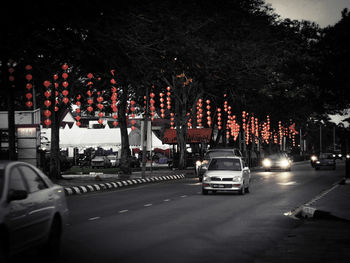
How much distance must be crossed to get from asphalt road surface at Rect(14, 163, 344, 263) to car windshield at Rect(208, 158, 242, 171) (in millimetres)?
2979

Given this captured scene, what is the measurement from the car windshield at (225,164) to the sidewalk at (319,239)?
9064 mm

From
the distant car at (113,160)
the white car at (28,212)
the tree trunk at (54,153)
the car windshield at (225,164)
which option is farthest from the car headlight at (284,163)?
the white car at (28,212)

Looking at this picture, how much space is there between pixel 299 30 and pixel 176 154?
65.4 ft

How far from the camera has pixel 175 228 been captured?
15.9 meters

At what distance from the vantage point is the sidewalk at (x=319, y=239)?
11.1 meters

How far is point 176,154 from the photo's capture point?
6569 cm

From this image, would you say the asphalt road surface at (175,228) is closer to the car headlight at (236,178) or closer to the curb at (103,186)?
the car headlight at (236,178)

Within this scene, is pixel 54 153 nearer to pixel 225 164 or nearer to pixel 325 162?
pixel 225 164

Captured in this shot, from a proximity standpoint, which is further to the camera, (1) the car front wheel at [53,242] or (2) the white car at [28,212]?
(1) the car front wheel at [53,242]

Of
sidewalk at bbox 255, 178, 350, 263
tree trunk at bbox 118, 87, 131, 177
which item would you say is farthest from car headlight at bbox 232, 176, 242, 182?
tree trunk at bbox 118, 87, 131, 177

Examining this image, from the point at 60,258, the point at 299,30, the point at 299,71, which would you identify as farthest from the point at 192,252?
the point at 299,30

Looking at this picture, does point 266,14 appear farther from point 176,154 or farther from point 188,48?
point 188,48

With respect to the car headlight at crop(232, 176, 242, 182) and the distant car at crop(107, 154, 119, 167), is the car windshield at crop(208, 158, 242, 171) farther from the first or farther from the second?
the distant car at crop(107, 154, 119, 167)

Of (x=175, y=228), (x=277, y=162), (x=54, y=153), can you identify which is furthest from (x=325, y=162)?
(x=175, y=228)
